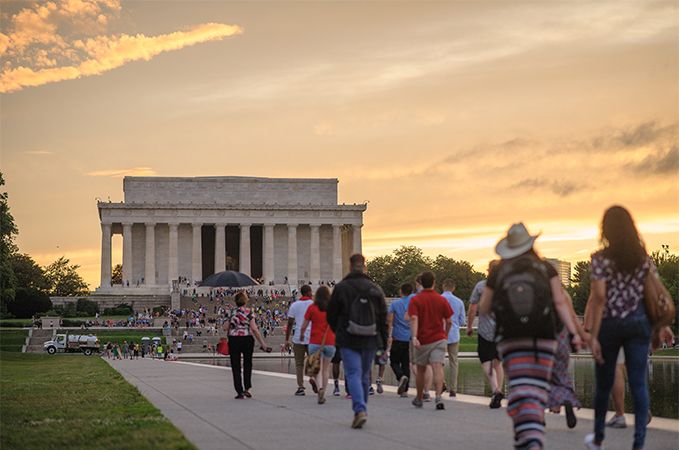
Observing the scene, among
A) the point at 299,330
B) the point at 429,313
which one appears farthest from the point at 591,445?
the point at 299,330

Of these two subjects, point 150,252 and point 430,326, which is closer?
point 430,326

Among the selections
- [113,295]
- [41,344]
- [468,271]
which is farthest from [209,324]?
[468,271]

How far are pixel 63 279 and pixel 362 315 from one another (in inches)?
6117

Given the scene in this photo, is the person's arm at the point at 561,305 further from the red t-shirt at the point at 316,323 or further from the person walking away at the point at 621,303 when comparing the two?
the red t-shirt at the point at 316,323

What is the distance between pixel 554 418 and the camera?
1608 cm

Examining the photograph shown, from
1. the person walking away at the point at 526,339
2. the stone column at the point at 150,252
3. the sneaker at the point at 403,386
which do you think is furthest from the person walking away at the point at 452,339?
the stone column at the point at 150,252

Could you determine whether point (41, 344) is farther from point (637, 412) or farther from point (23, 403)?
point (637, 412)

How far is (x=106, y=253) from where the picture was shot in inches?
4739

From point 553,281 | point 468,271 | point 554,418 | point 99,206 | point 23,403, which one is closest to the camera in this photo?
point 553,281

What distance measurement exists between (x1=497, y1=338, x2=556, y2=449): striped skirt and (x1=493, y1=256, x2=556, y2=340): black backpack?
0.09 meters

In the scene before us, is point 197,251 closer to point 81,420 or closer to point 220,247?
point 220,247

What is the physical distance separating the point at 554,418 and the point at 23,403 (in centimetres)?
950

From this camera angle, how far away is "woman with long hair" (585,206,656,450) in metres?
11.3

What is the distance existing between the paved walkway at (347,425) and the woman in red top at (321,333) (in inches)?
29.4
